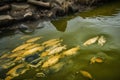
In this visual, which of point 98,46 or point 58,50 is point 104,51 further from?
point 58,50

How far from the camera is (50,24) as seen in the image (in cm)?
675

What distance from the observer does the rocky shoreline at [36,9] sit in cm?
736

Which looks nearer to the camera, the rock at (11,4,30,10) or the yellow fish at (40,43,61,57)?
the yellow fish at (40,43,61,57)

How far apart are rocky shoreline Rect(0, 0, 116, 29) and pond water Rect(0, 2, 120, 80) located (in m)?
0.84

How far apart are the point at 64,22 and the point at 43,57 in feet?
7.77

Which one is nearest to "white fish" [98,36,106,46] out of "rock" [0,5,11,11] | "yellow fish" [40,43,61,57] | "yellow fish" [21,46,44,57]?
"yellow fish" [40,43,61,57]

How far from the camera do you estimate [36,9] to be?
8.00 m

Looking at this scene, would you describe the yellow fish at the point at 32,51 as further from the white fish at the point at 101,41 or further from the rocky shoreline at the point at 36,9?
the rocky shoreline at the point at 36,9

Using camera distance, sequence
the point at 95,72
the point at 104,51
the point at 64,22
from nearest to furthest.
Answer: the point at 95,72
the point at 104,51
the point at 64,22

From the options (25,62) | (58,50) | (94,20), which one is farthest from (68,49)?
(94,20)

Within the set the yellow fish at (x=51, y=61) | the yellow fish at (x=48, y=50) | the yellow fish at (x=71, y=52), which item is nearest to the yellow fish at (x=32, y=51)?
the yellow fish at (x=48, y=50)

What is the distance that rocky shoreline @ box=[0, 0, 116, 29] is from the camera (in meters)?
7.36

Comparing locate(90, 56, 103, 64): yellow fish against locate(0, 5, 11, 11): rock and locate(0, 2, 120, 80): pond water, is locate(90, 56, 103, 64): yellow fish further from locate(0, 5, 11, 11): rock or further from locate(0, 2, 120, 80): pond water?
locate(0, 5, 11, 11): rock

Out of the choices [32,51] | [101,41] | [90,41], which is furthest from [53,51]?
[101,41]
